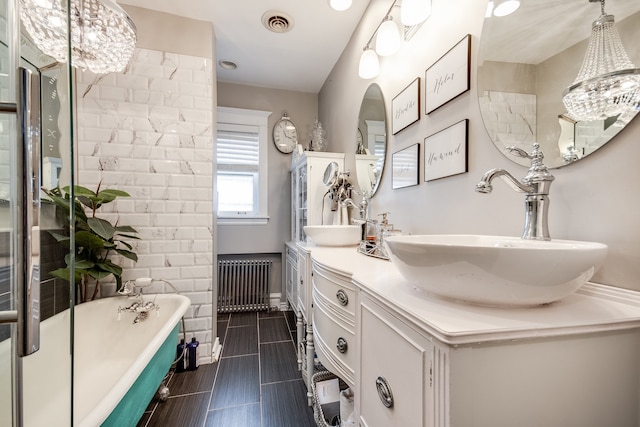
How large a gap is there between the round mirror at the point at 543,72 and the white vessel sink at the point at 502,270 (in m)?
0.35

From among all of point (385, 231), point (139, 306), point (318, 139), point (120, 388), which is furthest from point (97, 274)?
point (318, 139)

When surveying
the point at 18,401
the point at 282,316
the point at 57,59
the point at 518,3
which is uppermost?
the point at 518,3

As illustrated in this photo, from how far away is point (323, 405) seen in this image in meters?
1.34

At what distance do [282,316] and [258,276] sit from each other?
541 millimetres

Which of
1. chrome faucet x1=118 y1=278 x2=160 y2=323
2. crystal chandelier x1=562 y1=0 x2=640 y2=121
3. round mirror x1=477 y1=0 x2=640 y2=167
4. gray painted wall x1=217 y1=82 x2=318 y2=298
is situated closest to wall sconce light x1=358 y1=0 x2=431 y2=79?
round mirror x1=477 y1=0 x2=640 y2=167

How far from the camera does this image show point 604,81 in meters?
0.63

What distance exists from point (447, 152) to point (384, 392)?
959mm

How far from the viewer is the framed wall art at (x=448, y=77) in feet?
3.31

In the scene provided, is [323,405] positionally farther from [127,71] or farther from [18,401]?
[127,71]

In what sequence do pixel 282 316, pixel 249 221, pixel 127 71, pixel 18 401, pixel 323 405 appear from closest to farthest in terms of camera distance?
1. pixel 18 401
2. pixel 323 405
3. pixel 127 71
4. pixel 282 316
5. pixel 249 221

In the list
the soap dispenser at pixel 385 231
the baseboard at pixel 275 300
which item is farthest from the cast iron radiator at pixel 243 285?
the soap dispenser at pixel 385 231

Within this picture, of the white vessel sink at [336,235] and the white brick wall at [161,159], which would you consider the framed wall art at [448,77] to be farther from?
the white brick wall at [161,159]

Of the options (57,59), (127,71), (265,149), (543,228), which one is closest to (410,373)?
(543,228)

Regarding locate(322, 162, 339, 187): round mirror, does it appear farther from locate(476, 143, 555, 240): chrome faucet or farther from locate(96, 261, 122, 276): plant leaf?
locate(96, 261, 122, 276): plant leaf
